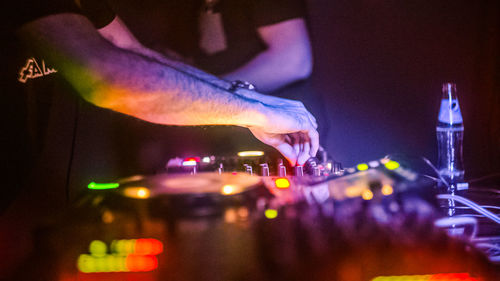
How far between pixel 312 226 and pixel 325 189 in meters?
0.15

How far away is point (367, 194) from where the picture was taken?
0.75 m

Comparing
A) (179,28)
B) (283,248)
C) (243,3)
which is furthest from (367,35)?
(283,248)

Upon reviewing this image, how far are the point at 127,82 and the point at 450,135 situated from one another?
120 centimetres

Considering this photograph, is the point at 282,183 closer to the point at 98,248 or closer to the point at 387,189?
the point at 387,189

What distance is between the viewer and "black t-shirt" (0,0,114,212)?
104cm

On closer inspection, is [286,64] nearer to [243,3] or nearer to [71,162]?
[243,3]

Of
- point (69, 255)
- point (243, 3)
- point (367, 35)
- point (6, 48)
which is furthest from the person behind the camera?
point (367, 35)

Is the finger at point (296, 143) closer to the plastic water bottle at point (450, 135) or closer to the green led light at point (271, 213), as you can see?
the green led light at point (271, 213)

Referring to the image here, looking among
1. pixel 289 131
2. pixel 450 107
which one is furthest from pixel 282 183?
pixel 450 107

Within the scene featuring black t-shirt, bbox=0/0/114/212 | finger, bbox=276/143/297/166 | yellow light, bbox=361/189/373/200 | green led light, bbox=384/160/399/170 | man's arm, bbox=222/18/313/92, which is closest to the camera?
yellow light, bbox=361/189/373/200

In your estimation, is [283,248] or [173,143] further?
[173,143]

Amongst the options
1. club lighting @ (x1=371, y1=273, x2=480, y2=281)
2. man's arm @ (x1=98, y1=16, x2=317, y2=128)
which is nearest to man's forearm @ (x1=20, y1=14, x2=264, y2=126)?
man's arm @ (x1=98, y1=16, x2=317, y2=128)

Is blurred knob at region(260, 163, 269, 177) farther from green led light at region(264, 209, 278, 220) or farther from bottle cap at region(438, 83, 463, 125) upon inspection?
bottle cap at region(438, 83, 463, 125)

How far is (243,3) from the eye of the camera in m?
1.27
